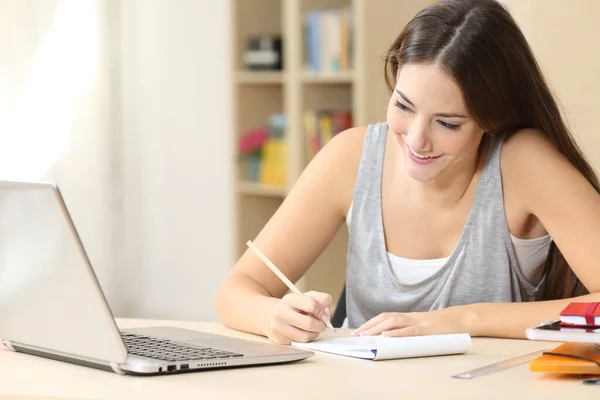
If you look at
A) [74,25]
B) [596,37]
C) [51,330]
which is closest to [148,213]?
[74,25]

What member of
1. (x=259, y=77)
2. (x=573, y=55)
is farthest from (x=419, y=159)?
(x=259, y=77)

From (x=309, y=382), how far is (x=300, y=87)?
2831 mm

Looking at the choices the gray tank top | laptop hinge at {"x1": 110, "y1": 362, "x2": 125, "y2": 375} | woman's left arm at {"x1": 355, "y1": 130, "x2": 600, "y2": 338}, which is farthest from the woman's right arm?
laptop hinge at {"x1": 110, "y1": 362, "x2": 125, "y2": 375}

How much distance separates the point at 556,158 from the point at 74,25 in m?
3.24

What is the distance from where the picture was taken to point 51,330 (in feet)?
4.26

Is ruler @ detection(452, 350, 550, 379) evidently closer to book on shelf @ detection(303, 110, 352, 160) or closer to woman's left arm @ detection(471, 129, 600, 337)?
woman's left arm @ detection(471, 129, 600, 337)

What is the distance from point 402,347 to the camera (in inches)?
52.9

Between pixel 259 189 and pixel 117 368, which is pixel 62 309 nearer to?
pixel 117 368

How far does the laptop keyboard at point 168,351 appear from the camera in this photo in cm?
127

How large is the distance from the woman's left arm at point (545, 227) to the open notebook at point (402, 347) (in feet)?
0.29

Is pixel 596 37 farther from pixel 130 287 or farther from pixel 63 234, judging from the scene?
pixel 130 287

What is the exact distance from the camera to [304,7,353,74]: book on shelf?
3.87m

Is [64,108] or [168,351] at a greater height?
[64,108]

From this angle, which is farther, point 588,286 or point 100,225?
point 100,225
